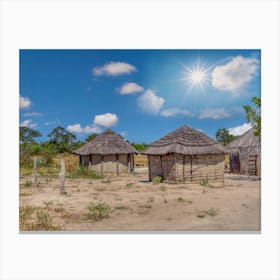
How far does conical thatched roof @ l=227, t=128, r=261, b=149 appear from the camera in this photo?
43.1 ft

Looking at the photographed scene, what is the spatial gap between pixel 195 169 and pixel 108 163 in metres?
5.51

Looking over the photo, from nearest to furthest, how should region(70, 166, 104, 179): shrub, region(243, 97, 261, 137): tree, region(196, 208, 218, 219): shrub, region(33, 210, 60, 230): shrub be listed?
region(33, 210, 60, 230): shrub, region(196, 208, 218, 219): shrub, region(243, 97, 261, 137): tree, region(70, 166, 104, 179): shrub

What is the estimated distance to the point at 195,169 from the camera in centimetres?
955

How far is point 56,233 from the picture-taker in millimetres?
4703

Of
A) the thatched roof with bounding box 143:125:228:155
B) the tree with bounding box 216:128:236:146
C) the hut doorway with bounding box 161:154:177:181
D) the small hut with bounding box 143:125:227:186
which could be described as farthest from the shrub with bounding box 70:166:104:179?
the tree with bounding box 216:128:236:146

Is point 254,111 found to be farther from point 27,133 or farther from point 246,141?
point 246,141

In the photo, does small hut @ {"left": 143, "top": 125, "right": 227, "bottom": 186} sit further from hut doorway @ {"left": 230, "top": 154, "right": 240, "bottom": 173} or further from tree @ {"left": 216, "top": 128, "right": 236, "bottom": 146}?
hut doorway @ {"left": 230, "top": 154, "right": 240, "bottom": 173}

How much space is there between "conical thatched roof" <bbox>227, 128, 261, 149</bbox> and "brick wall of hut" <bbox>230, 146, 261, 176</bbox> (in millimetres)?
165

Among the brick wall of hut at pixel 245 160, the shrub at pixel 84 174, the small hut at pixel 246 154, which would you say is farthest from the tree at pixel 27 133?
the brick wall of hut at pixel 245 160

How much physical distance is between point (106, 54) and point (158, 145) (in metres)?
5.50

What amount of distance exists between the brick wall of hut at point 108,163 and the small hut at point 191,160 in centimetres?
429

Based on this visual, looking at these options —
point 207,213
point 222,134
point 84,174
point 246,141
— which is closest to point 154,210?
point 207,213
